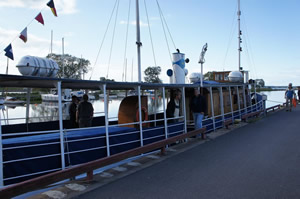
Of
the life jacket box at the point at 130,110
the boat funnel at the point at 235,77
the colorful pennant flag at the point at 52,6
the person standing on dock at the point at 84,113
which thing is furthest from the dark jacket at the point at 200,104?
the boat funnel at the point at 235,77

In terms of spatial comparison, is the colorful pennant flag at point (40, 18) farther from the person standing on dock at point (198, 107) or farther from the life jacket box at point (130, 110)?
the person standing on dock at point (198, 107)

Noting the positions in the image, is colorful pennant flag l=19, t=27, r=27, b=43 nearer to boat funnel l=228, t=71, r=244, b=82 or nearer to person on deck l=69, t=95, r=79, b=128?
person on deck l=69, t=95, r=79, b=128

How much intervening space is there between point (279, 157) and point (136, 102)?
14.6 ft

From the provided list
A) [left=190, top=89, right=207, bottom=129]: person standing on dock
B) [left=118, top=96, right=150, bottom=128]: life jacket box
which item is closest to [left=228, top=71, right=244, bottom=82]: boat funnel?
[left=190, top=89, right=207, bottom=129]: person standing on dock

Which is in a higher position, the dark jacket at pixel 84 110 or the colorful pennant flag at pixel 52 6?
the colorful pennant flag at pixel 52 6

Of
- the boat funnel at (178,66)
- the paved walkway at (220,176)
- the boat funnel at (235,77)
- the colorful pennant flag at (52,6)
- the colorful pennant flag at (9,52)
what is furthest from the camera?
the boat funnel at (235,77)

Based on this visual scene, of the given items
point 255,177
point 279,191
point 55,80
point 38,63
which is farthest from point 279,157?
point 38,63

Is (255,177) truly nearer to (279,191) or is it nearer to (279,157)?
(279,191)

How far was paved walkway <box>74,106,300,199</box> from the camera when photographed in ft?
15.6

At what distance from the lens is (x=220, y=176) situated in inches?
222

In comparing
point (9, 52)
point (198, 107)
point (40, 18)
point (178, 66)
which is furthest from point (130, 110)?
point (178, 66)

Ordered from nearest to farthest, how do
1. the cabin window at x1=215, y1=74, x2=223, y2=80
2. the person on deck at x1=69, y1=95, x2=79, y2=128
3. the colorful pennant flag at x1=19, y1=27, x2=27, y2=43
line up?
the colorful pennant flag at x1=19, y1=27, x2=27, y2=43 → the person on deck at x1=69, y1=95, x2=79, y2=128 → the cabin window at x1=215, y1=74, x2=223, y2=80

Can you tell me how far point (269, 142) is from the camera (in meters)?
9.10

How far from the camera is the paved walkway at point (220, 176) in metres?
4.75
